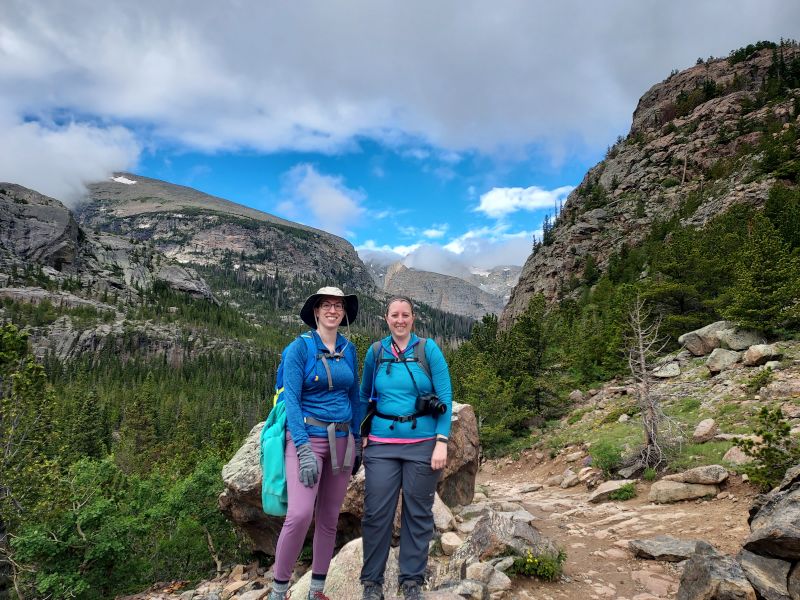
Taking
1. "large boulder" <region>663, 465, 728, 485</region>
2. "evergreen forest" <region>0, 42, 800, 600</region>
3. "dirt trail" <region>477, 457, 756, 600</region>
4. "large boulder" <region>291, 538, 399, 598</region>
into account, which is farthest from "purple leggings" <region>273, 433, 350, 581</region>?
"large boulder" <region>663, 465, 728, 485</region>

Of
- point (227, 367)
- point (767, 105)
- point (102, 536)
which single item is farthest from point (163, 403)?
point (767, 105)

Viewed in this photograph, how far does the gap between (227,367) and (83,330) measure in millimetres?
46646

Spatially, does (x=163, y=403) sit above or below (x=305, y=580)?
below

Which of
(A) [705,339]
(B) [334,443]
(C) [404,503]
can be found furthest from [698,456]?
(A) [705,339]

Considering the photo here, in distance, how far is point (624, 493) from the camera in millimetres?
9523

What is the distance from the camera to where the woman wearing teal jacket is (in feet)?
13.2

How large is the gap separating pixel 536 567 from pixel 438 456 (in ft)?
9.88

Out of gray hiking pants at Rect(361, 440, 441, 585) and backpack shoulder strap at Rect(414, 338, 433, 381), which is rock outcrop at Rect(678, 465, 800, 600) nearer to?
gray hiking pants at Rect(361, 440, 441, 585)

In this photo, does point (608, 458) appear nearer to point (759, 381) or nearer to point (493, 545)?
point (759, 381)

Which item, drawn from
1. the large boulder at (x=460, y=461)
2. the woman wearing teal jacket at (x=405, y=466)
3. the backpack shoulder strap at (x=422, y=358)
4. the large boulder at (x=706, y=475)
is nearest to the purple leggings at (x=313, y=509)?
the woman wearing teal jacket at (x=405, y=466)

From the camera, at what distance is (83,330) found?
125938mm

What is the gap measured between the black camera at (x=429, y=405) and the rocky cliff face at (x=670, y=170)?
162 feet

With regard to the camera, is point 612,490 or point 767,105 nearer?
point 612,490

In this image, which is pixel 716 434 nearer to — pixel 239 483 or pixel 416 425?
pixel 416 425
